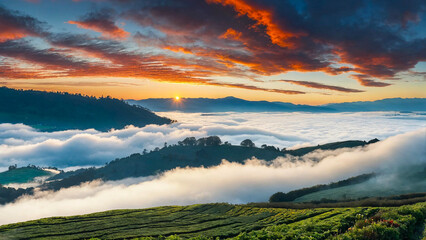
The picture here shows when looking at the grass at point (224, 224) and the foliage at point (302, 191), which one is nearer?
the grass at point (224, 224)

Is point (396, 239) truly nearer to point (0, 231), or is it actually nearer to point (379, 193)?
point (0, 231)

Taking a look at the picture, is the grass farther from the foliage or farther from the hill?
the foliage

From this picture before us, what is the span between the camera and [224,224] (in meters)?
59.2

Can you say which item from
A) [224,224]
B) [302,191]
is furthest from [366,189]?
[224,224]

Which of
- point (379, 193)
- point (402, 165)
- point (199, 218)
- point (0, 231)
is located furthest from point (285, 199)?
point (0, 231)

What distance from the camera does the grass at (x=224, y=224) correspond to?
30656 mm

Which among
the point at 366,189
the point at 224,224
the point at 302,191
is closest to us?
the point at 224,224

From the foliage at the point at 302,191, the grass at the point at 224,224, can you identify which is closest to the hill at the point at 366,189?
the foliage at the point at 302,191

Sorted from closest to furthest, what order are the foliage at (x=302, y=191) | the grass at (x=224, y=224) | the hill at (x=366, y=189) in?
the grass at (x=224, y=224)
the hill at (x=366, y=189)
the foliage at (x=302, y=191)

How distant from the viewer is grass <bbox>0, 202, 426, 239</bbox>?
30.7 meters

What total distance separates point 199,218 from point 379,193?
7523cm

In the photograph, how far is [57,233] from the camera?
59.2 meters

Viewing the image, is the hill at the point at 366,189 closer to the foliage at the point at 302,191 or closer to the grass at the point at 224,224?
the foliage at the point at 302,191

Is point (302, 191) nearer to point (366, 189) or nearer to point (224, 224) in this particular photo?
point (366, 189)
